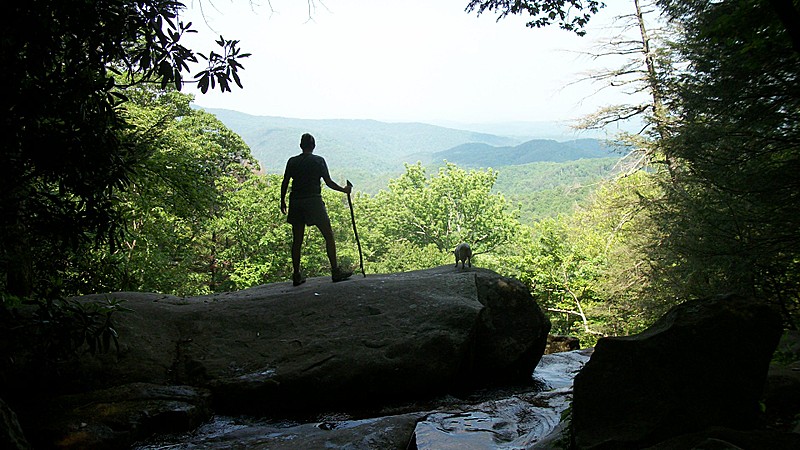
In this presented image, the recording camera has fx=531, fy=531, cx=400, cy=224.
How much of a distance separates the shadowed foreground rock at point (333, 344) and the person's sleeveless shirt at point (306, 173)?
209cm

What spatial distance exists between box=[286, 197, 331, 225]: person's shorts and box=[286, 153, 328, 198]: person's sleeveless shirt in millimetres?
100

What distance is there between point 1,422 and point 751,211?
12489 mm

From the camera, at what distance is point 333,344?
293 inches

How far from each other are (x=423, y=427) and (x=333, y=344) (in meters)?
1.79

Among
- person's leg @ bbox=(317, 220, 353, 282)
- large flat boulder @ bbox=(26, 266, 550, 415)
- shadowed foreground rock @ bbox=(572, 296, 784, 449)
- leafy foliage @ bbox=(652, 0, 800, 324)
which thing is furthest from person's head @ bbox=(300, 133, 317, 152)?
shadowed foreground rock @ bbox=(572, 296, 784, 449)

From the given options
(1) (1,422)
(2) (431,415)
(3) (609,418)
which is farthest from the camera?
(2) (431,415)

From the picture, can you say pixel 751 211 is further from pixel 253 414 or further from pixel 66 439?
pixel 66 439

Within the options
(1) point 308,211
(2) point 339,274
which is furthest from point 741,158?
(1) point 308,211

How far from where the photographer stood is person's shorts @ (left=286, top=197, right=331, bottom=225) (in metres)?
10.2

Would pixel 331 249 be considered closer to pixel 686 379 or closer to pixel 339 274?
pixel 339 274

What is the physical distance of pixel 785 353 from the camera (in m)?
6.98

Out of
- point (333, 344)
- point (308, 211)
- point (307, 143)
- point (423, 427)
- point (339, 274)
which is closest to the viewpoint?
point (423, 427)

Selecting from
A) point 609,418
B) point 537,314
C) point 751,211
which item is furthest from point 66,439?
point 751,211

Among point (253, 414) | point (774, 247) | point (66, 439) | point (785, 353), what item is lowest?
point (253, 414)
